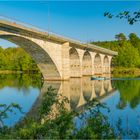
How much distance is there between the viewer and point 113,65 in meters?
96.4

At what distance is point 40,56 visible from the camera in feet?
162

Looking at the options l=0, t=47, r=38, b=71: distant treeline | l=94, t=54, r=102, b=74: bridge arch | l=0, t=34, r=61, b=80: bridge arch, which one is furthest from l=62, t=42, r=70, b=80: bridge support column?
l=0, t=47, r=38, b=71: distant treeline

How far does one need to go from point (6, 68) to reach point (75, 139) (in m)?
89.9

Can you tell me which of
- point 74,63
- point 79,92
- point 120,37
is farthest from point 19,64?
point 79,92

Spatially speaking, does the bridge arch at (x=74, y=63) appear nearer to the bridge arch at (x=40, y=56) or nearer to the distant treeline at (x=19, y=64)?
the bridge arch at (x=40, y=56)

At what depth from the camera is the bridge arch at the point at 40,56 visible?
42397 mm

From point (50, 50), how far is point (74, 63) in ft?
52.2

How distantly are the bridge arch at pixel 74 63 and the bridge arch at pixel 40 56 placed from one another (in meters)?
9.84

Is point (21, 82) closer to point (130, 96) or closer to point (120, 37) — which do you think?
point (130, 96)

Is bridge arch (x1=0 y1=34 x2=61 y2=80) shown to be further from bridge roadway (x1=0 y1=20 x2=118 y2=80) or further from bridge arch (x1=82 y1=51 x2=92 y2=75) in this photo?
bridge arch (x1=82 y1=51 x2=92 y2=75)

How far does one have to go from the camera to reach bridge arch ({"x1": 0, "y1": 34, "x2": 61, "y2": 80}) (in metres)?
42.4

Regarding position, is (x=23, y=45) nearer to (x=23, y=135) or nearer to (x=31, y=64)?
(x=23, y=135)

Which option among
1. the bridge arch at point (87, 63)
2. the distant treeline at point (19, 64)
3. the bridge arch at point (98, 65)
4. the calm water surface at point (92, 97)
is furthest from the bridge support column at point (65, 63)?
the distant treeline at point (19, 64)

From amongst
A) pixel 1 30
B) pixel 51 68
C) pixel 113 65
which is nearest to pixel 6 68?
pixel 113 65
